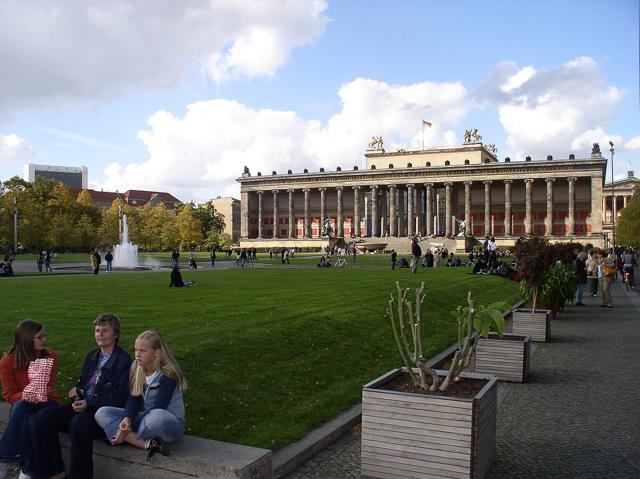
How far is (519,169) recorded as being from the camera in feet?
347

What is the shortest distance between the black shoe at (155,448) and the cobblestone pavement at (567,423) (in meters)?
1.50

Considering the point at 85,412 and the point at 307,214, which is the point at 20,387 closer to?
the point at 85,412

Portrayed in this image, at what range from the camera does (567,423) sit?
8.56 m

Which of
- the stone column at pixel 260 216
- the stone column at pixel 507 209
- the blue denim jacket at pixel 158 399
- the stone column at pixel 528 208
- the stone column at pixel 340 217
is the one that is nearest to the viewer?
the blue denim jacket at pixel 158 399

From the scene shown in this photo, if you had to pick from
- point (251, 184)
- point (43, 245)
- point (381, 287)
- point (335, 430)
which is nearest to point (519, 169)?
point (251, 184)

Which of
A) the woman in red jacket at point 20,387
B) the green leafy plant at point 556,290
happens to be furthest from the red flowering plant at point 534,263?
the woman in red jacket at point 20,387

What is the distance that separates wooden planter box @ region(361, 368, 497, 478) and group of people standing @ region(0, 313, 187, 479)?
2.09m

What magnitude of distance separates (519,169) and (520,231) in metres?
12.6

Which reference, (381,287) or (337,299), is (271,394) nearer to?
(337,299)

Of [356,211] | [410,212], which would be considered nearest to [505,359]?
[410,212]

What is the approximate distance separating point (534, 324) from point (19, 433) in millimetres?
13187

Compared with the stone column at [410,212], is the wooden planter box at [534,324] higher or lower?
lower

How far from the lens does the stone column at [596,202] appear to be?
100688 millimetres

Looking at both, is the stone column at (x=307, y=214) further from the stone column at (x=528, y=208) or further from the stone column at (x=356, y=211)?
the stone column at (x=528, y=208)
